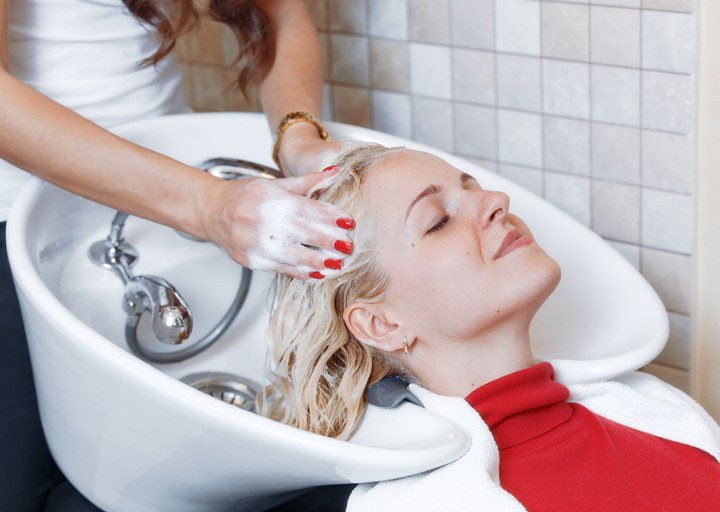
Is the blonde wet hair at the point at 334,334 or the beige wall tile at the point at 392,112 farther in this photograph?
the beige wall tile at the point at 392,112

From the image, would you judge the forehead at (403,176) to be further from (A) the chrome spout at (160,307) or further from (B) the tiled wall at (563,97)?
(B) the tiled wall at (563,97)

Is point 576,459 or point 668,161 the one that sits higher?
point 668,161

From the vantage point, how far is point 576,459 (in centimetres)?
135

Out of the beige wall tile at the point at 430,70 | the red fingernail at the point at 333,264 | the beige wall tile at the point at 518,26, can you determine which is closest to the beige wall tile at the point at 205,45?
the beige wall tile at the point at 430,70

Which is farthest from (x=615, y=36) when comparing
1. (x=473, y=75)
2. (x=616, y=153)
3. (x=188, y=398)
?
(x=188, y=398)

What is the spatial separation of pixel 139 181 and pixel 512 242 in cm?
53

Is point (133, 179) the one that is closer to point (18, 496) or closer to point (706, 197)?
point (18, 496)

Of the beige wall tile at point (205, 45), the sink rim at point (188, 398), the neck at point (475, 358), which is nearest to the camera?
the sink rim at point (188, 398)

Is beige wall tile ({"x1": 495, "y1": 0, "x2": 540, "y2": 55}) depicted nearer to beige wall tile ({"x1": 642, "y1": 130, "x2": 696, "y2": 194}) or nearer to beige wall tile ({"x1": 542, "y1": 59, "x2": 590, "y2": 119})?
beige wall tile ({"x1": 542, "y1": 59, "x2": 590, "y2": 119})

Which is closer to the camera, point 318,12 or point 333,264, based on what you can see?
point 333,264

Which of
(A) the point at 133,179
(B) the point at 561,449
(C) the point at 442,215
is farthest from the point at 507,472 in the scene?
(A) the point at 133,179

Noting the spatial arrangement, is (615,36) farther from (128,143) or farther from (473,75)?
(128,143)

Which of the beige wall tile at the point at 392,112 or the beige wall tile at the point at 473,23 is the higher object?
the beige wall tile at the point at 473,23

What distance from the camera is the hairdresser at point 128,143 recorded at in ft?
4.54
